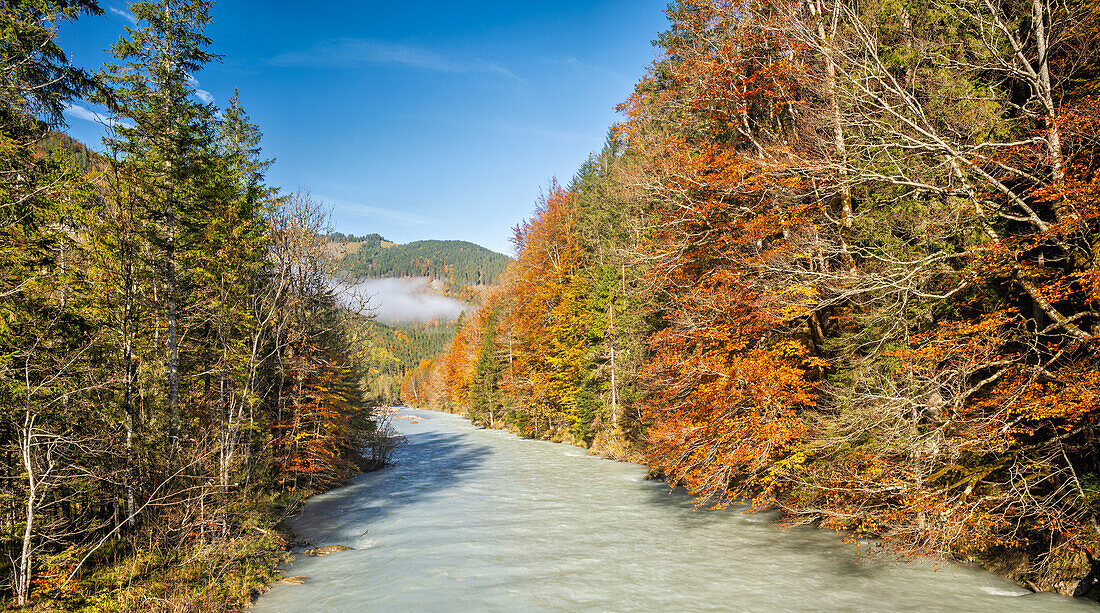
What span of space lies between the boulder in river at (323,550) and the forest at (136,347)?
2.35 feet

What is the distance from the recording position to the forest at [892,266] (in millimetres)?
8500

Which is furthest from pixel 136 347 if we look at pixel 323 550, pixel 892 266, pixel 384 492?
pixel 892 266

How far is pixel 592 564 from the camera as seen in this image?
1169 centimetres

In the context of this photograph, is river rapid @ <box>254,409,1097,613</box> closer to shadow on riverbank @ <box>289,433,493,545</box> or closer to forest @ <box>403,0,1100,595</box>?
shadow on riverbank @ <box>289,433,493,545</box>

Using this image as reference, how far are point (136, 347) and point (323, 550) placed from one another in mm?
Answer: 6612

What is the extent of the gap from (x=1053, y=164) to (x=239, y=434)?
18.8 m

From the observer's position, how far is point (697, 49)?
15.5 metres

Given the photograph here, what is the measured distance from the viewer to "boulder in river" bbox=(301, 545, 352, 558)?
42.7 feet

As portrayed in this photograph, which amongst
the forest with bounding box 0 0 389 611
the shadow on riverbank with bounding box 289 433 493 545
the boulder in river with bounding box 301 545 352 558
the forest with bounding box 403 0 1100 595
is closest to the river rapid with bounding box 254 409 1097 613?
the shadow on riverbank with bounding box 289 433 493 545

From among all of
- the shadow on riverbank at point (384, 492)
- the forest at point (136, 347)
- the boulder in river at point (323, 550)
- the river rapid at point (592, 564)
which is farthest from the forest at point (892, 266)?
the forest at point (136, 347)

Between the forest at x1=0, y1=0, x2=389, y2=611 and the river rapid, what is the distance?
1.95 metres

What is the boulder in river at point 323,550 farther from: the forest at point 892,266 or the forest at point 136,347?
the forest at point 892,266

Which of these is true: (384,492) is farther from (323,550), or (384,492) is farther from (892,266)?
(892,266)

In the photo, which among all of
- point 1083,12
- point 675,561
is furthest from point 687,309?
point 1083,12
